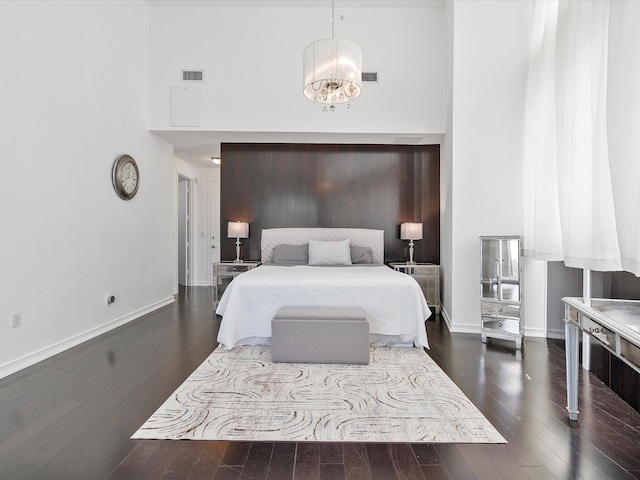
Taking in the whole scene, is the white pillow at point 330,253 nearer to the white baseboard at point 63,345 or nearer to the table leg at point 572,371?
the white baseboard at point 63,345

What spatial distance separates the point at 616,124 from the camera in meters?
2.03

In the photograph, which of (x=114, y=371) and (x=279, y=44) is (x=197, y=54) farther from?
(x=114, y=371)

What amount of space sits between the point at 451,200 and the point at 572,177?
1471 mm

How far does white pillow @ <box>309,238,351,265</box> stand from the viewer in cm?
471

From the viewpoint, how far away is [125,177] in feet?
13.6

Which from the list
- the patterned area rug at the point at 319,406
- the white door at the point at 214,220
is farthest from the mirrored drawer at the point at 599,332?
the white door at the point at 214,220

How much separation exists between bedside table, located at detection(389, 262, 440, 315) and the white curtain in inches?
55.1

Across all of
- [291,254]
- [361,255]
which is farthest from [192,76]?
[361,255]

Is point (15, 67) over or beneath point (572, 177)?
over

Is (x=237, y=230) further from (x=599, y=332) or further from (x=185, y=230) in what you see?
(x=599, y=332)

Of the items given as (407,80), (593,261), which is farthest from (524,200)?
(407,80)

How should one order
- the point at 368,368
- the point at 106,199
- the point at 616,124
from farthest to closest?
1. the point at 106,199
2. the point at 368,368
3. the point at 616,124

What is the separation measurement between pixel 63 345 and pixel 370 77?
4743mm

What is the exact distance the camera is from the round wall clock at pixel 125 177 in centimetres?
398
